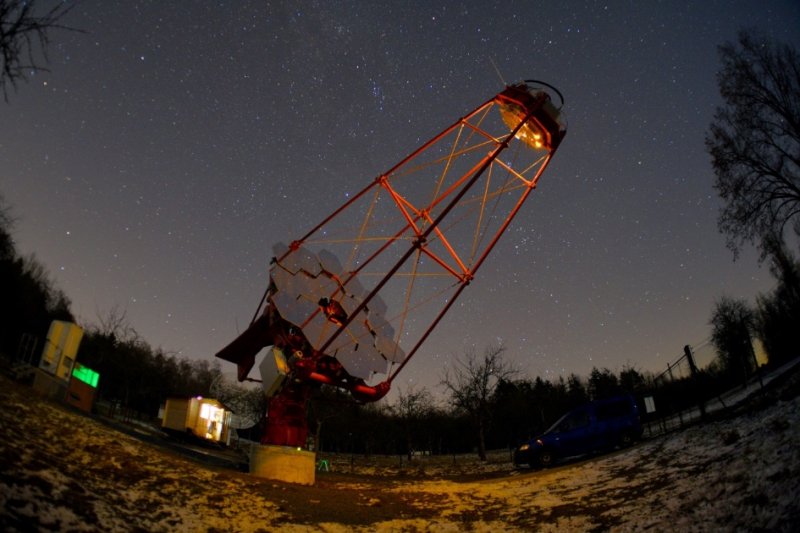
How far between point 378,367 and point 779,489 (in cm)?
1181

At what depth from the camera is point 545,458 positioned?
17.3 meters

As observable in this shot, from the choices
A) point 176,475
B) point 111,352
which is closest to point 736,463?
point 176,475

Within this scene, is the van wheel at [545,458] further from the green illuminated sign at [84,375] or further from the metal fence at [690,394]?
the green illuminated sign at [84,375]

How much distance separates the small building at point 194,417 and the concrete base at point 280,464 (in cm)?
2170

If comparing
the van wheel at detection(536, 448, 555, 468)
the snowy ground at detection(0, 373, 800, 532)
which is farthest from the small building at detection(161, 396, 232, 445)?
the van wheel at detection(536, 448, 555, 468)

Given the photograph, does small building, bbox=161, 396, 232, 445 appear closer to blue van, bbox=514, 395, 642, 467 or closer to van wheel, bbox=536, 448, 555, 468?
blue van, bbox=514, 395, 642, 467

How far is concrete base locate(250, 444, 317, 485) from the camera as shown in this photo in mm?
13656

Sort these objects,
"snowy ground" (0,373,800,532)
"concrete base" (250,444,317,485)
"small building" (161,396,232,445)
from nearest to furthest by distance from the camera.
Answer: "snowy ground" (0,373,800,532) < "concrete base" (250,444,317,485) < "small building" (161,396,232,445)

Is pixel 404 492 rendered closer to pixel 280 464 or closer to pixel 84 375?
pixel 280 464

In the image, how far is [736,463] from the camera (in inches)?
325

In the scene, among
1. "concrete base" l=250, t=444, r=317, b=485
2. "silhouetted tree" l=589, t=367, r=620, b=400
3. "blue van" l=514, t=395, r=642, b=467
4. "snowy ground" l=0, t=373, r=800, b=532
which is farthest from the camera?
"silhouetted tree" l=589, t=367, r=620, b=400

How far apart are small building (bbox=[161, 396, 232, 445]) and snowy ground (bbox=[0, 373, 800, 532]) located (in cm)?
2126

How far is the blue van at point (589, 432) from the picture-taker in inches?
659

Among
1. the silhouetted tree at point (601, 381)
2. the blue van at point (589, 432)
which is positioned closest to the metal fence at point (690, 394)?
the blue van at point (589, 432)
